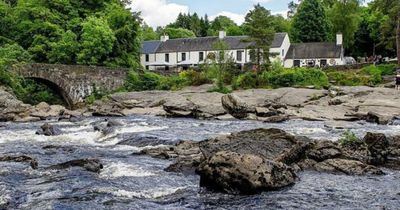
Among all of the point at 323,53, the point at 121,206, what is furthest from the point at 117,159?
the point at 323,53

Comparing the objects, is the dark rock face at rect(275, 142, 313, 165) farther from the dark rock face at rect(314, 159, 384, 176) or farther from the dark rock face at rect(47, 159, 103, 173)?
the dark rock face at rect(47, 159, 103, 173)

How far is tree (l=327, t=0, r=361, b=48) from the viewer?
89312 mm

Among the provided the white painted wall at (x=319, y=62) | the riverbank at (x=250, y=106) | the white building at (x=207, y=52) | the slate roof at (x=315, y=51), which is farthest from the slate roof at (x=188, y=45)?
the riverbank at (x=250, y=106)

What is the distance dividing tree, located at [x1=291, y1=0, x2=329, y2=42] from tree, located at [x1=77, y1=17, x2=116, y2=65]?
39.4 meters

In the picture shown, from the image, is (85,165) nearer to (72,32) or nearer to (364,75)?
(364,75)

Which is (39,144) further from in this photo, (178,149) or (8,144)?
(178,149)

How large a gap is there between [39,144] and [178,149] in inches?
321

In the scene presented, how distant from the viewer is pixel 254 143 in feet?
67.6

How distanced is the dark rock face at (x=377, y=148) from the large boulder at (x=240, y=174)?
5755 millimetres

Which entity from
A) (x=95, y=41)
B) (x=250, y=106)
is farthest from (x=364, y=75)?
(x=95, y=41)

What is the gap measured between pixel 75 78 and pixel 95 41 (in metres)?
8.80

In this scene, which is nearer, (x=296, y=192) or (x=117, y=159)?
(x=296, y=192)

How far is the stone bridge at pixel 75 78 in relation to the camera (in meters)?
53.3

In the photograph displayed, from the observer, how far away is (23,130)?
3328 centimetres
